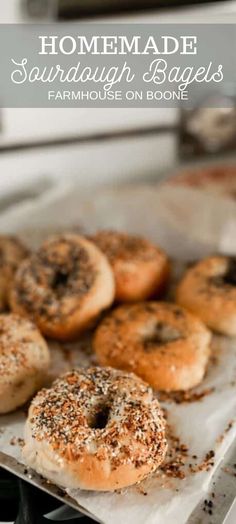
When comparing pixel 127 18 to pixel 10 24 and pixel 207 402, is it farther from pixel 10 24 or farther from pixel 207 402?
pixel 207 402

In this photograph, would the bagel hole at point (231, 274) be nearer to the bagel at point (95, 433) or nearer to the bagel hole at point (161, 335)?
the bagel hole at point (161, 335)

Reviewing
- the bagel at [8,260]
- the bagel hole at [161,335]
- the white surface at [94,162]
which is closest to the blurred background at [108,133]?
the white surface at [94,162]

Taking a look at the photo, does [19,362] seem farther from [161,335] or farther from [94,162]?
[94,162]

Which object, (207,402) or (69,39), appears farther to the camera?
(69,39)

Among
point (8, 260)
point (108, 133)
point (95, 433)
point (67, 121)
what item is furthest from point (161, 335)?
point (108, 133)

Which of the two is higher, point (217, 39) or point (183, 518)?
point (217, 39)

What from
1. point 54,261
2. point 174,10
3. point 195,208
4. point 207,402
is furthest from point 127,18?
point 207,402
